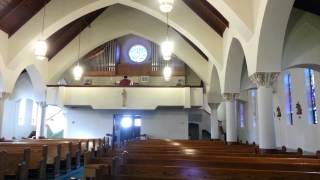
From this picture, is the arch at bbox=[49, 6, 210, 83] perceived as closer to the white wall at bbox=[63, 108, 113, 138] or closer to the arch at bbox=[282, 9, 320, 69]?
the white wall at bbox=[63, 108, 113, 138]

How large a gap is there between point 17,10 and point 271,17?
8.43 m

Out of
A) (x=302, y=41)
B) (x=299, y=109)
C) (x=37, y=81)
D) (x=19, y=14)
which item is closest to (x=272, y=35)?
(x=302, y=41)

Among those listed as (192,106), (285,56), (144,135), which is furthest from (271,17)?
(144,135)

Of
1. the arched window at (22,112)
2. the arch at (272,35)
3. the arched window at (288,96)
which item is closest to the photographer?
the arch at (272,35)

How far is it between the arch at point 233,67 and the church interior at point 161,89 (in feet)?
0.12

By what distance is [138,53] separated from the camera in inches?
714

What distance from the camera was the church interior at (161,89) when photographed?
5051mm

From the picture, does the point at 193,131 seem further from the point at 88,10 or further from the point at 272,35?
the point at 272,35

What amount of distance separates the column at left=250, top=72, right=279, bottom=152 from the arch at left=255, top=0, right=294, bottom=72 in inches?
7.2

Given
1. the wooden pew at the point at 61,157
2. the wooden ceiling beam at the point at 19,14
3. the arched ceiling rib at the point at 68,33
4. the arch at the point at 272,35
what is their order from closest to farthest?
1. the arch at the point at 272,35
2. the wooden pew at the point at 61,157
3. the wooden ceiling beam at the point at 19,14
4. the arched ceiling rib at the point at 68,33

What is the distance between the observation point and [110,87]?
15.7 metres

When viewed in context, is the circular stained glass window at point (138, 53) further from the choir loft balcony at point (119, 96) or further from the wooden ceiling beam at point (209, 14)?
the wooden ceiling beam at point (209, 14)

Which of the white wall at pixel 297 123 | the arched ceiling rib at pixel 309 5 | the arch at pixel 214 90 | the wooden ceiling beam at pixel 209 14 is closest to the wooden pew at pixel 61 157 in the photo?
the wooden ceiling beam at pixel 209 14

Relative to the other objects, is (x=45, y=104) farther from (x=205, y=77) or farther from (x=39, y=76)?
(x=205, y=77)
